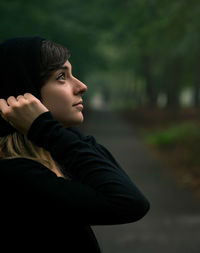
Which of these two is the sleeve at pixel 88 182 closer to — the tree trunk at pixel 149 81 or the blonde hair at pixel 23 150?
the blonde hair at pixel 23 150

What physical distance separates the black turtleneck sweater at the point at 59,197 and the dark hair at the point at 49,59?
19 centimetres

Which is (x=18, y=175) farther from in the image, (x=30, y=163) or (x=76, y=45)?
(x=76, y=45)

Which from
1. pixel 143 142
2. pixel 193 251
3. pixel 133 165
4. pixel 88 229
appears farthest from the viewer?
pixel 143 142

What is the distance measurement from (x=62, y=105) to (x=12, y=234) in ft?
1.83

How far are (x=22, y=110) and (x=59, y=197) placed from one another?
368mm

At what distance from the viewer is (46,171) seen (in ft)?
4.69

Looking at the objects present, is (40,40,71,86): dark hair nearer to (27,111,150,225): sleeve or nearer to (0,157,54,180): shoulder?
(27,111,150,225): sleeve

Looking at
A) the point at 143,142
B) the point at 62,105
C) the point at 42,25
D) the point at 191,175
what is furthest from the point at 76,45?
the point at 62,105

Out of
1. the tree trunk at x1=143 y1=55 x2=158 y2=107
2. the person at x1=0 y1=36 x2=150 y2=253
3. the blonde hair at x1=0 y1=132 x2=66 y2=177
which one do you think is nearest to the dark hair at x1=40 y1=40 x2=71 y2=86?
the person at x1=0 y1=36 x2=150 y2=253

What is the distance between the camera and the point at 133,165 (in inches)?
448

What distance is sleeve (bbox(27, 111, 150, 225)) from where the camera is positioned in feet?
4.64

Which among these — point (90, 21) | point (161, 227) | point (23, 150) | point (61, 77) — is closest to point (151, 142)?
point (90, 21)

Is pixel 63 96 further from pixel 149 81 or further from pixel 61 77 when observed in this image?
pixel 149 81

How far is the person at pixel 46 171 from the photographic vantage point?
141 cm
